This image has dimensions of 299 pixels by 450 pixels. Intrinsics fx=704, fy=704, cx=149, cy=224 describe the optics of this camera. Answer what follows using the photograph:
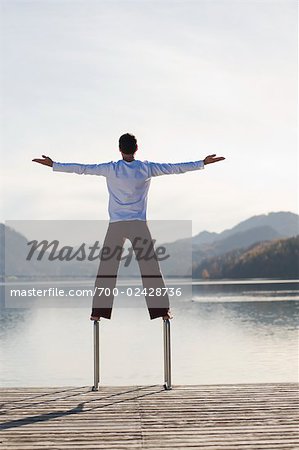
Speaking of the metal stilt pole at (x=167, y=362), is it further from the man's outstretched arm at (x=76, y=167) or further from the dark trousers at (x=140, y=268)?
the man's outstretched arm at (x=76, y=167)

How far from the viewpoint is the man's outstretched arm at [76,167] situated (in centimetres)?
716

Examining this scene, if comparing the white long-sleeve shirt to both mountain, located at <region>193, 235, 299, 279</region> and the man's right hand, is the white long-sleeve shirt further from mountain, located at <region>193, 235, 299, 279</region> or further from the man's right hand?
mountain, located at <region>193, 235, 299, 279</region>

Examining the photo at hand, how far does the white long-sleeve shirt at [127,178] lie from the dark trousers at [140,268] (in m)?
0.12

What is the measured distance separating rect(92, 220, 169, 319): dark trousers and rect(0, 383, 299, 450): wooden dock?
85cm

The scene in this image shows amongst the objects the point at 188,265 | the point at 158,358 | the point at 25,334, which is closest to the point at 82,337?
the point at 25,334

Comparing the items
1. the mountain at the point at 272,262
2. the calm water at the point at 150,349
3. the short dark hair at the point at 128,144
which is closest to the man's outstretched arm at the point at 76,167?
the short dark hair at the point at 128,144

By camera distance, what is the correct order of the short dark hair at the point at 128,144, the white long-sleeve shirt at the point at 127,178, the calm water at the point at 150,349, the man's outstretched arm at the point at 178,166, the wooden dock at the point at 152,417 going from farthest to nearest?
the calm water at the point at 150,349 → the short dark hair at the point at 128,144 → the white long-sleeve shirt at the point at 127,178 → the man's outstretched arm at the point at 178,166 → the wooden dock at the point at 152,417

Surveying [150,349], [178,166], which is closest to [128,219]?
[178,166]

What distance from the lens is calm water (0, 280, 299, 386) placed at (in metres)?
20.5

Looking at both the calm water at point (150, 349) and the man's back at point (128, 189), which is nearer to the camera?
the man's back at point (128, 189)

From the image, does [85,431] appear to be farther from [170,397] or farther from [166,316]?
[166,316]

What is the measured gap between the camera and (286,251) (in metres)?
107

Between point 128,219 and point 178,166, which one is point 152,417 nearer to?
point 128,219

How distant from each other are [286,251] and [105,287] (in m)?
102
